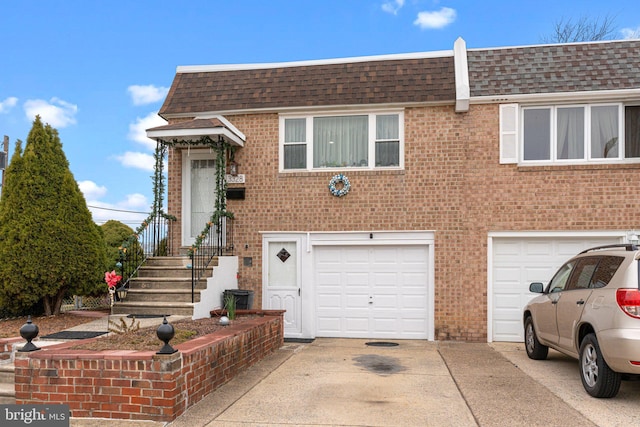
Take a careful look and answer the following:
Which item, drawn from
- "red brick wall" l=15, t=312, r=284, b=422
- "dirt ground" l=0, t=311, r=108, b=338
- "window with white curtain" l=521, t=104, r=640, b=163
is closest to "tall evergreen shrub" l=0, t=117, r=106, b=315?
"dirt ground" l=0, t=311, r=108, b=338

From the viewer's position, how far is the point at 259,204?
11.7 meters

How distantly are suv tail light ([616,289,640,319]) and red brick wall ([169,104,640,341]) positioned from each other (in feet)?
16.6

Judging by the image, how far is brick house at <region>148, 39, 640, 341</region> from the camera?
35.4 ft

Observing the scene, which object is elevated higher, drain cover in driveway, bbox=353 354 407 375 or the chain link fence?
the chain link fence

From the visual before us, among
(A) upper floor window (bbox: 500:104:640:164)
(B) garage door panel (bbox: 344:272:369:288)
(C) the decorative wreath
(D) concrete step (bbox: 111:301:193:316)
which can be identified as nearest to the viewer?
(D) concrete step (bbox: 111:301:193:316)

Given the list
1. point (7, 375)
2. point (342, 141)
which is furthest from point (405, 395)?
point (342, 141)

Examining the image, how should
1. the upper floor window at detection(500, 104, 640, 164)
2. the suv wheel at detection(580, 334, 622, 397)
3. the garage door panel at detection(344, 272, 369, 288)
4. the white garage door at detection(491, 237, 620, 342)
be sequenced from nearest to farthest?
the suv wheel at detection(580, 334, 622, 397)
the upper floor window at detection(500, 104, 640, 164)
the white garage door at detection(491, 237, 620, 342)
the garage door panel at detection(344, 272, 369, 288)

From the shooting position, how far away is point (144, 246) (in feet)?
36.1

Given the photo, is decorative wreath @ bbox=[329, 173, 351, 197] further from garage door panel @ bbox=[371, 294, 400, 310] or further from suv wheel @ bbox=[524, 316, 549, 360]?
suv wheel @ bbox=[524, 316, 549, 360]

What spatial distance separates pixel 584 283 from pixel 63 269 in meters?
8.28

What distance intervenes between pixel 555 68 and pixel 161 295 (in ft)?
29.9

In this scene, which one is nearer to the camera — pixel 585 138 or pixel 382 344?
pixel 382 344

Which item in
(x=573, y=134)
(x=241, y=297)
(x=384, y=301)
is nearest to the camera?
(x=241, y=297)

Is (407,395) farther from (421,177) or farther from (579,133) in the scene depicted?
(579,133)
